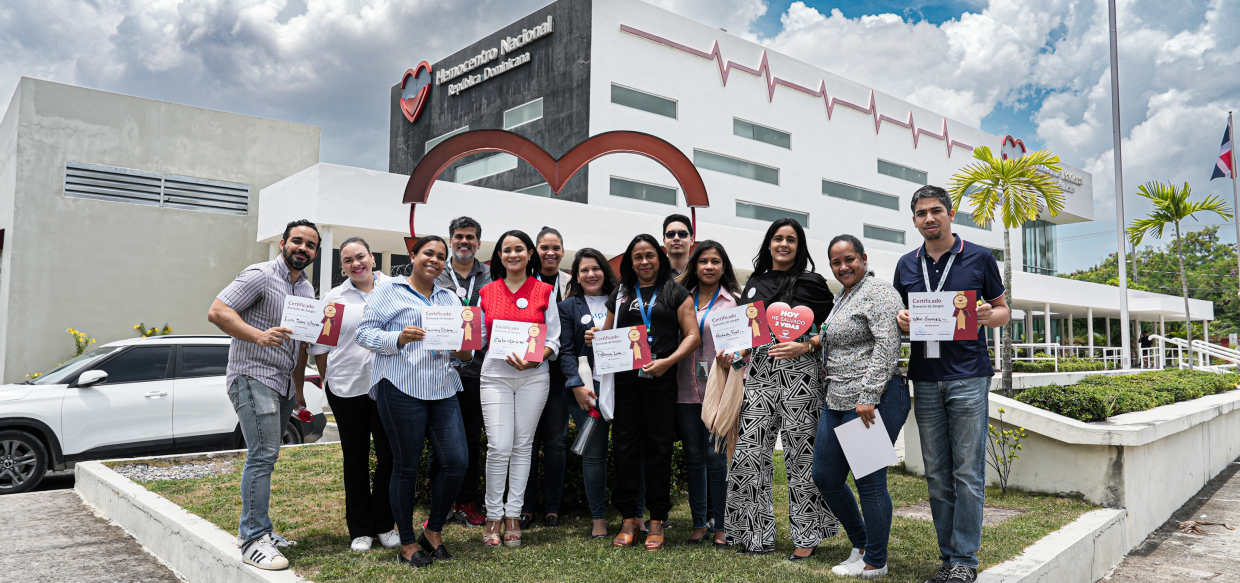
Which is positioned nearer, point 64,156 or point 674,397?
point 674,397

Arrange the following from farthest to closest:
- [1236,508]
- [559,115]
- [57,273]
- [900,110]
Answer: [900,110]
[559,115]
[57,273]
[1236,508]

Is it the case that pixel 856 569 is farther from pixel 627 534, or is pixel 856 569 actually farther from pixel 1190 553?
pixel 1190 553

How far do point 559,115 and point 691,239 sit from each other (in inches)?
750

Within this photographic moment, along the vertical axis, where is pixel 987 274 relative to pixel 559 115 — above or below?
below

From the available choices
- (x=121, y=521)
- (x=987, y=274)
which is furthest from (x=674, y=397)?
(x=121, y=521)

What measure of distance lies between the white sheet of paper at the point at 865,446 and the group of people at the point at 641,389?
5 cm

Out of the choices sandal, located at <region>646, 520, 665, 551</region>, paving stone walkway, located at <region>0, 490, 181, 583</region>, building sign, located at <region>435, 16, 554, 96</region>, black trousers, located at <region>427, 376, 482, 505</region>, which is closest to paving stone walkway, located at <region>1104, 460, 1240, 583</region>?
sandal, located at <region>646, 520, 665, 551</region>

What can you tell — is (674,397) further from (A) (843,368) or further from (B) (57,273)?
(B) (57,273)

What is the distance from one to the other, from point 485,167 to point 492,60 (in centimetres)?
386

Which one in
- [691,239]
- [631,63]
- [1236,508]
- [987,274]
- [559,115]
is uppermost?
[631,63]

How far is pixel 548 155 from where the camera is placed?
9156 mm

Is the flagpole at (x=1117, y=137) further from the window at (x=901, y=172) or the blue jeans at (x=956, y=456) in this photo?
the blue jeans at (x=956, y=456)

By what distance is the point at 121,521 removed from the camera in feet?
20.0

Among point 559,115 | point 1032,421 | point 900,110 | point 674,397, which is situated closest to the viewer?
point 674,397
